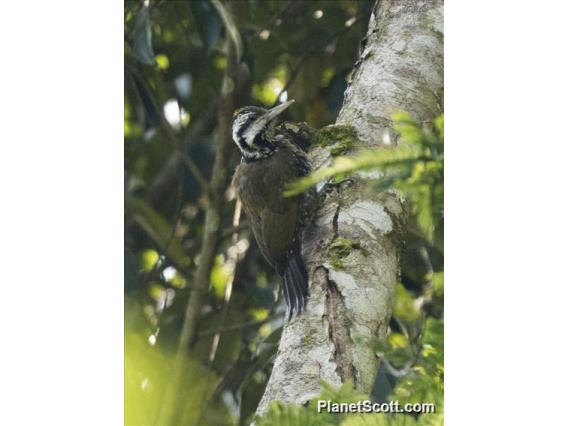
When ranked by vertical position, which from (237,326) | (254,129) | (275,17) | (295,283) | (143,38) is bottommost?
(295,283)

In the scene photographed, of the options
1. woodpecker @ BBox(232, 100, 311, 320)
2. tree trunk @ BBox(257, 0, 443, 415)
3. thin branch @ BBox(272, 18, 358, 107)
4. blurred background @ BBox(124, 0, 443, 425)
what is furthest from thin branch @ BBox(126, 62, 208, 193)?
tree trunk @ BBox(257, 0, 443, 415)

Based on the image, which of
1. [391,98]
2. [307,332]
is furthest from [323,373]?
[391,98]

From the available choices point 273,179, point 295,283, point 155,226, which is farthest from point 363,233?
point 155,226

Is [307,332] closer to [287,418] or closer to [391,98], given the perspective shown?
[287,418]

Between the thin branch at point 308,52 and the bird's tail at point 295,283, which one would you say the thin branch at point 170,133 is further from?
the bird's tail at point 295,283

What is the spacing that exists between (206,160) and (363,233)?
3.66ft

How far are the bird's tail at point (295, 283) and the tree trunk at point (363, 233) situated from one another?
33mm

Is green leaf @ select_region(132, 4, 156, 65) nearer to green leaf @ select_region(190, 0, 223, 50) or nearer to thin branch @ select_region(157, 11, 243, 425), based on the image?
green leaf @ select_region(190, 0, 223, 50)

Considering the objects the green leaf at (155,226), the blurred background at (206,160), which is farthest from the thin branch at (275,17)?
the green leaf at (155,226)

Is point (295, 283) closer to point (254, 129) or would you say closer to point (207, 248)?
point (254, 129)

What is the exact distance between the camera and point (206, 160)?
3537 millimetres

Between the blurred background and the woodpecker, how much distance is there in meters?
0.14

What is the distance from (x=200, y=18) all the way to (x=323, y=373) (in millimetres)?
1767

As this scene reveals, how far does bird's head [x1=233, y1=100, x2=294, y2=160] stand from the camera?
3.10 metres
